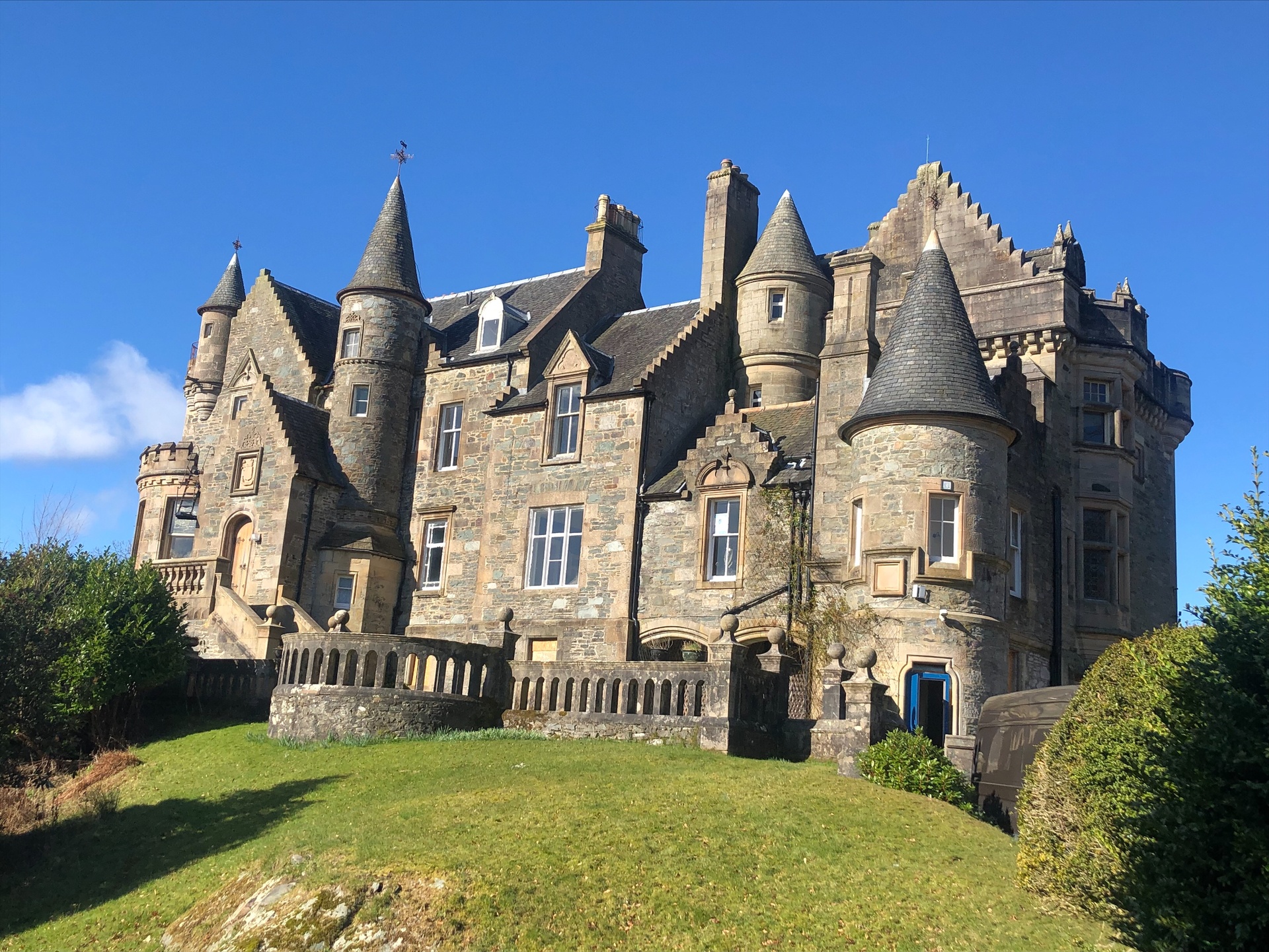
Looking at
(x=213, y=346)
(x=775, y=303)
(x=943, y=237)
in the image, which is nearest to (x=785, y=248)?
(x=775, y=303)

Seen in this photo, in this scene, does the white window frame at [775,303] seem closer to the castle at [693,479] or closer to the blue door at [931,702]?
the castle at [693,479]

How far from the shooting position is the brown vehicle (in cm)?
1852

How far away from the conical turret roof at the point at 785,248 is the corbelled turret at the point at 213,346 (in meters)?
19.0

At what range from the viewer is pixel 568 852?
1546cm

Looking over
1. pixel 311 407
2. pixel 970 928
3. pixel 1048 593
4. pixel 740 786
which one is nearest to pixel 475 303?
pixel 311 407

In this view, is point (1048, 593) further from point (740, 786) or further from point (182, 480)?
point (182, 480)

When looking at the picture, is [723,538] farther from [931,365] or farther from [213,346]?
[213,346]

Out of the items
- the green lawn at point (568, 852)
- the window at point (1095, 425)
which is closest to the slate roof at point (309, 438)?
the green lawn at point (568, 852)

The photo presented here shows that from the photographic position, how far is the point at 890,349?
2714cm

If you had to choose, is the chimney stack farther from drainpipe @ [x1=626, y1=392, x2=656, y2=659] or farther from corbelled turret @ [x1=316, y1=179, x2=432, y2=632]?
corbelled turret @ [x1=316, y1=179, x2=432, y2=632]

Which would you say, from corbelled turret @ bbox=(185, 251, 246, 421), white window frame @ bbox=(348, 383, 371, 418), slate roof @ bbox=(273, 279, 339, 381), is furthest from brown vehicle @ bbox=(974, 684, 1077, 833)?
corbelled turret @ bbox=(185, 251, 246, 421)

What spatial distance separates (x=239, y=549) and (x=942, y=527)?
841 inches

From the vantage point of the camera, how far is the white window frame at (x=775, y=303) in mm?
35969

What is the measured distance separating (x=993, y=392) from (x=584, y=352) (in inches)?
464
